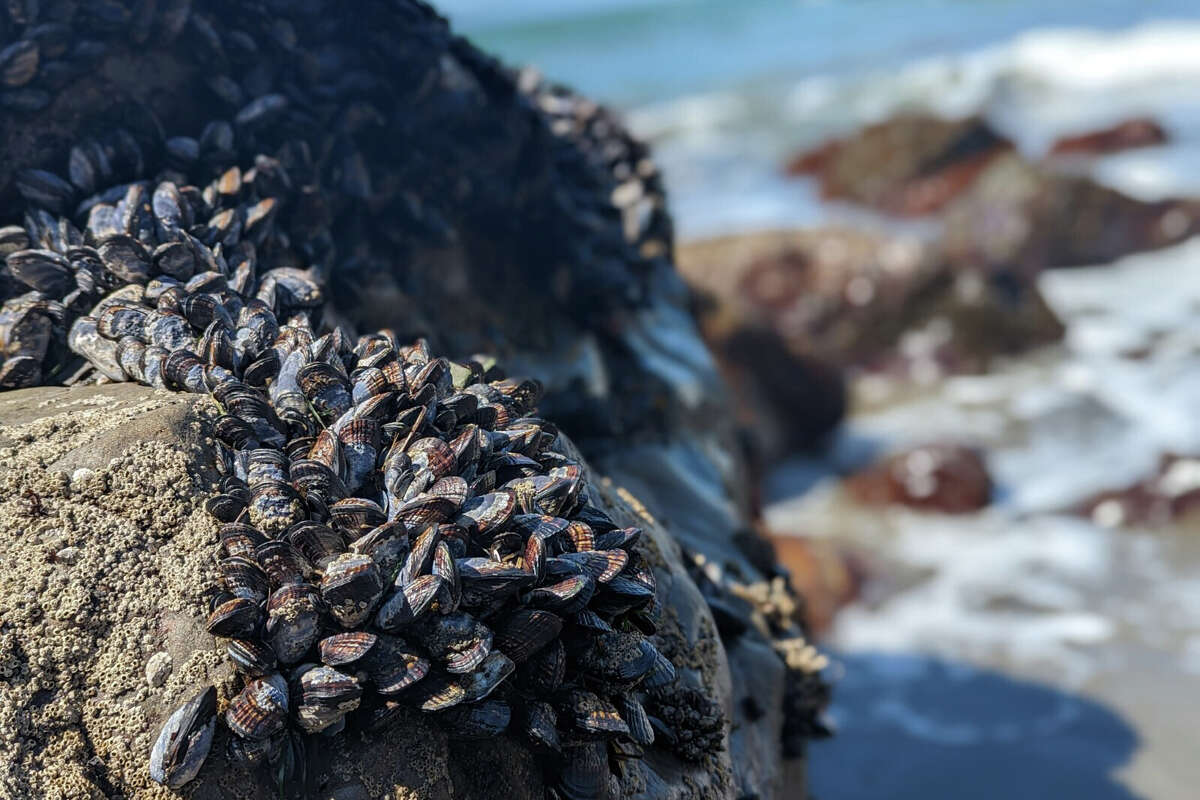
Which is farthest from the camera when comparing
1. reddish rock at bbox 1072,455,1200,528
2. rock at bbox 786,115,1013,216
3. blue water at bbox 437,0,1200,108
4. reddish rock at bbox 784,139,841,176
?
blue water at bbox 437,0,1200,108

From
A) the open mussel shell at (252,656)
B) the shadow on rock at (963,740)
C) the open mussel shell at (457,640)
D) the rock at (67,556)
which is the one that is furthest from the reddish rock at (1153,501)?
the rock at (67,556)

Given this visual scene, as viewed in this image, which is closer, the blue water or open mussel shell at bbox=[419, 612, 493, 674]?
open mussel shell at bbox=[419, 612, 493, 674]

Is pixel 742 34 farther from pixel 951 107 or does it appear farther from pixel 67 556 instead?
pixel 67 556

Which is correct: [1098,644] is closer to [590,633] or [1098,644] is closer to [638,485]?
[638,485]

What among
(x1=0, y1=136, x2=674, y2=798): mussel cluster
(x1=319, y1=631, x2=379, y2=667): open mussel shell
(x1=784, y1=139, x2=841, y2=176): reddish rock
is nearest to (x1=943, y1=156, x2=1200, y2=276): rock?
(x1=784, y1=139, x2=841, y2=176): reddish rock

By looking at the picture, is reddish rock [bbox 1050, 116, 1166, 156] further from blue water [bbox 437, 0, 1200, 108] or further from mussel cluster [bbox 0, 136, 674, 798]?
mussel cluster [bbox 0, 136, 674, 798]

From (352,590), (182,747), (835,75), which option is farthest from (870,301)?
(835,75)

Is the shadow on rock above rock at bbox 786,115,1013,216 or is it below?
below
